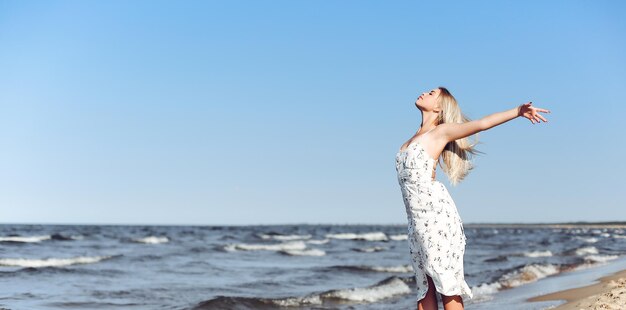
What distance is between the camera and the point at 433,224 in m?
4.42

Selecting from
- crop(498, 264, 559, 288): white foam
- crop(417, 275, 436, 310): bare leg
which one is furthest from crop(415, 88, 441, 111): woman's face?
crop(498, 264, 559, 288): white foam

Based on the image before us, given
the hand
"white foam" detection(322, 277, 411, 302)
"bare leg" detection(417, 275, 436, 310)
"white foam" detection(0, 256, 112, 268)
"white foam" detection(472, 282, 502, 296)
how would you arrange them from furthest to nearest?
"white foam" detection(0, 256, 112, 268) < "white foam" detection(472, 282, 502, 296) < "white foam" detection(322, 277, 411, 302) < "bare leg" detection(417, 275, 436, 310) < the hand

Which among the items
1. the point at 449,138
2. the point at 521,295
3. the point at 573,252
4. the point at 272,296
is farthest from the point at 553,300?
the point at 573,252

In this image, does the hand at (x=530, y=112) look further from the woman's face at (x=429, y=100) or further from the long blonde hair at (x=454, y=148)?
the woman's face at (x=429, y=100)

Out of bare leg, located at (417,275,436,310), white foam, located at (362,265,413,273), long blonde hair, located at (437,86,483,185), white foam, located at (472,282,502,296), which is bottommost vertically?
white foam, located at (472,282,502,296)

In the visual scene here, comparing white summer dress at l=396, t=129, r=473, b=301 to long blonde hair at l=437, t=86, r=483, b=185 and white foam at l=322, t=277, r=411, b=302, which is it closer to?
long blonde hair at l=437, t=86, r=483, b=185

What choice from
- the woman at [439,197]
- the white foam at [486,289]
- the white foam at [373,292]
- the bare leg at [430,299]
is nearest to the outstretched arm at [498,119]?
the woman at [439,197]

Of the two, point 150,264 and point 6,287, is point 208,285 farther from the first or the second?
point 150,264

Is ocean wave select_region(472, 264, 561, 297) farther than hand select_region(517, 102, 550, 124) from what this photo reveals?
Yes

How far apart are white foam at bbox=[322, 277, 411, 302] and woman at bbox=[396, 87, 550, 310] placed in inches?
319

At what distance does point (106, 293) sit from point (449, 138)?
384 inches

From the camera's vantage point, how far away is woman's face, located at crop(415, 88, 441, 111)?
4727 mm

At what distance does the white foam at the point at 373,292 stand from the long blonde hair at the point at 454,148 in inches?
324

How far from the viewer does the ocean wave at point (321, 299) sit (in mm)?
11474
